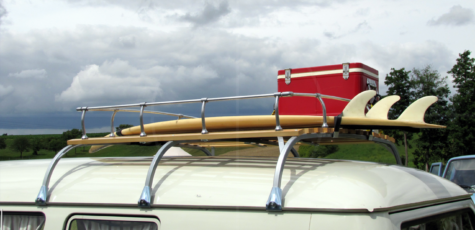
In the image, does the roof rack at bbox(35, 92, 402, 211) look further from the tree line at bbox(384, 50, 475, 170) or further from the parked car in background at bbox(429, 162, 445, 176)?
the tree line at bbox(384, 50, 475, 170)

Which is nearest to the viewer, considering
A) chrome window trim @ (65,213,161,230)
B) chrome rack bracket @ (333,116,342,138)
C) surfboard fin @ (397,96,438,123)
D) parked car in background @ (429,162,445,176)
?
chrome window trim @ (65,213,161,230)

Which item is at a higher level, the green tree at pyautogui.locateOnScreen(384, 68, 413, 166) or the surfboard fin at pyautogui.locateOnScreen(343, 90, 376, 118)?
the green tree at pyautogui.locateOnScreen(384, 68, 413, 166)

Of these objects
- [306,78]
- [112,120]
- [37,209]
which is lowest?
[37,209]

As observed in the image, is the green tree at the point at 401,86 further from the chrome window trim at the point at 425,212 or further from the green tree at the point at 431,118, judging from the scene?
the chrome window trim at the point at 425,212

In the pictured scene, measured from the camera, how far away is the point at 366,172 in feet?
8.68

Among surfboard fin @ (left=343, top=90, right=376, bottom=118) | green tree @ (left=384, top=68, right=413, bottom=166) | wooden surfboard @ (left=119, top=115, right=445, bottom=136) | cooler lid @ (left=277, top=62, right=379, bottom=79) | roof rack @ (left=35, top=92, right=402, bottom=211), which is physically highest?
green tree @ (left=384, top=68, right=413, bottom=166)

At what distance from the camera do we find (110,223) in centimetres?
Result: 264

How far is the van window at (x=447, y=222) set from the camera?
236 centimetres

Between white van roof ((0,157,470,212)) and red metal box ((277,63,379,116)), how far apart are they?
5.49 feet

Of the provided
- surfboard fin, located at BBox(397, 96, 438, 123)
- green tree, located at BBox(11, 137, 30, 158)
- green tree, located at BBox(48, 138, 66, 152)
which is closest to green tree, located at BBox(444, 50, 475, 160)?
green tree, located at BBox(48, 138, 66, 152)

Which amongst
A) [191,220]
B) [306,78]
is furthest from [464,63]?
[191,220]

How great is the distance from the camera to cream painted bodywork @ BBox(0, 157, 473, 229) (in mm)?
2227

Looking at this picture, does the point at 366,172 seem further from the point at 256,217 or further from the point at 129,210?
the point at 129,210

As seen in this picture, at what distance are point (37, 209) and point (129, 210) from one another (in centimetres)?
83
